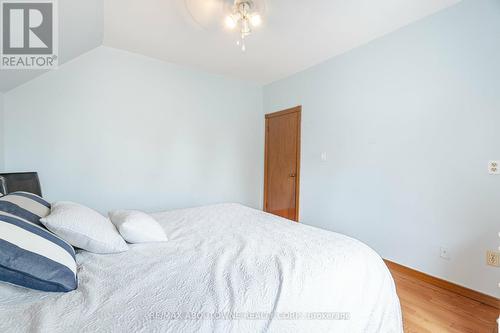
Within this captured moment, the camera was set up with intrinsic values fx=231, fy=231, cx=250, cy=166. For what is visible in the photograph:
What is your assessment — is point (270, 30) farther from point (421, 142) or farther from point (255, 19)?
point (421, 142)

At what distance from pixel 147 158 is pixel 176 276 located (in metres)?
2.42

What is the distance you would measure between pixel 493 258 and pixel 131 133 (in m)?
3.73

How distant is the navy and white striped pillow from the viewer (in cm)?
77

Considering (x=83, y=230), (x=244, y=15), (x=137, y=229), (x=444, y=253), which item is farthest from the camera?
(x=444, y=253)

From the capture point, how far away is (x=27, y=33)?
71.0 inches

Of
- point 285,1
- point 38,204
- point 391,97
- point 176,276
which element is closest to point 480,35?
point 391,97

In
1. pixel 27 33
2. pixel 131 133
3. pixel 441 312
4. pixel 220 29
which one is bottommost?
pixel 441 312

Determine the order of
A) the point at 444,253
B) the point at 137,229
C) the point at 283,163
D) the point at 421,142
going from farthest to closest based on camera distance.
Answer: the point at 283,163 → the point at 421,142 → the point at 444,253 → the point at 137,229

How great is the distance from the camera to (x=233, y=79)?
3.78 m

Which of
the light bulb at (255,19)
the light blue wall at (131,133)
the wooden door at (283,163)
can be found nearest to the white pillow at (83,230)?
the light blue wall at (131,133)

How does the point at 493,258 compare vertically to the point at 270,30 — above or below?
below

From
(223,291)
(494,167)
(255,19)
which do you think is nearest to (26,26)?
(255,19)

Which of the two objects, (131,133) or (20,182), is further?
(131,133)

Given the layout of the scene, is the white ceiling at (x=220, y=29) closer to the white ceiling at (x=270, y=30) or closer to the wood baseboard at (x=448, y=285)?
the white ceiling at (x=270, y=30)
